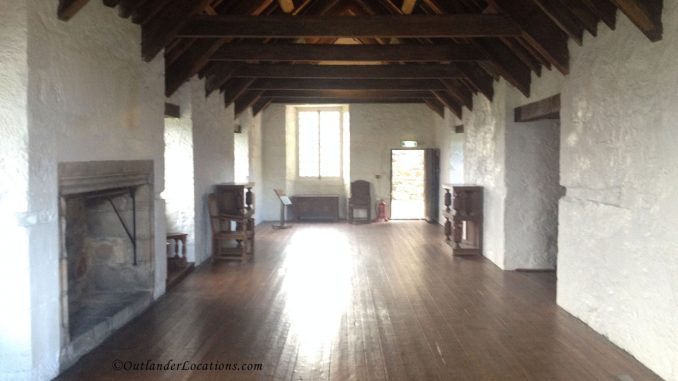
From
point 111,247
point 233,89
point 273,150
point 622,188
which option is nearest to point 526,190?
point 622,188

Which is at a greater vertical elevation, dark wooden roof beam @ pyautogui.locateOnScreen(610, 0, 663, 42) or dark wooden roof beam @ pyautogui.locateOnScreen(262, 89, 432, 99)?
dark wooden roof beam @ pyautogui.locateOnScreen(262, 89, 432, 99)

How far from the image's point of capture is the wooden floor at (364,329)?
4.04 meters

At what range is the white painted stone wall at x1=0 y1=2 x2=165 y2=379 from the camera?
353cm

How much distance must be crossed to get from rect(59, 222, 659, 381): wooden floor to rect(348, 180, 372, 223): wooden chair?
5.89 meters

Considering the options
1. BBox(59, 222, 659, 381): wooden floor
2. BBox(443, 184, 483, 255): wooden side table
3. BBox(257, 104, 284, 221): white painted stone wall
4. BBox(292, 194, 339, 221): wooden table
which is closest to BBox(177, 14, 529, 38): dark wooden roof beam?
BBox(59, 222, 659, 381): wooden floor

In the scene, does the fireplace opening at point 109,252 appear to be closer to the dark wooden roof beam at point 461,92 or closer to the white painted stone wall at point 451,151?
the dark wooden roof beam at point 461,92

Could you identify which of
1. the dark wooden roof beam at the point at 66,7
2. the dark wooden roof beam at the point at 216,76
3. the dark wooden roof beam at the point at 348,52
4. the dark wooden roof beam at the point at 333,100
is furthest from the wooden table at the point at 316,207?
the dark wooden roof beam at the point at 66,7

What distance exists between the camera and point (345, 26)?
20.3ft

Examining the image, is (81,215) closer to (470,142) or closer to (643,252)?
(643,252)

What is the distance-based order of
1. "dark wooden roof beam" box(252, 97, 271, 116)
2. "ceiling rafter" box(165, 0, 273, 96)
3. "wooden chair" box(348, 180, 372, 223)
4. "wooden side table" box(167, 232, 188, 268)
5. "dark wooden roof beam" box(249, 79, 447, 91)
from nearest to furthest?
"ceiling rafter" box(165, 0, 273, 96)
"wooden side table" box(167, 232, 188, 268)
"dark wooden roof beam" box(249, 79, 447, 91)
"dark wooden roof beam" box(252, 97, 271, 116)
"wooden chair" box(348, 180, 372, 223)

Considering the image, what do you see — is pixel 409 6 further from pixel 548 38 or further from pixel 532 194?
pixel 532 194

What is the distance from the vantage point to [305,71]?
360 inches

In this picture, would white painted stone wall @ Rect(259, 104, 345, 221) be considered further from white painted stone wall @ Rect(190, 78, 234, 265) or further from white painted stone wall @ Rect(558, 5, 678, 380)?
white painted stone wall @ Rect(558, 5, 678, 380)

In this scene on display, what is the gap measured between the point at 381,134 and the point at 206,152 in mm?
6712
